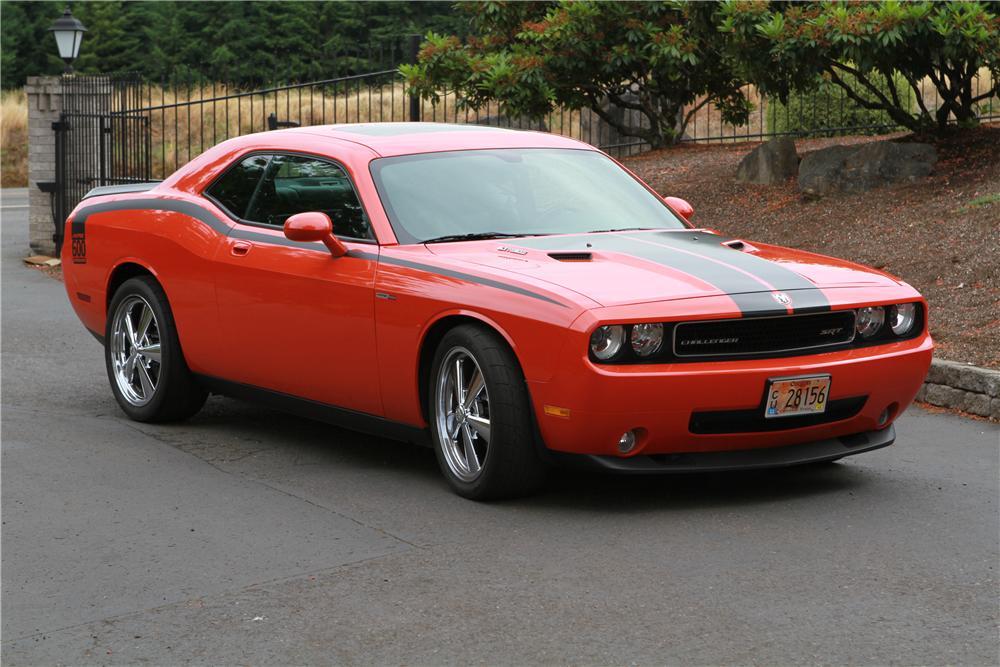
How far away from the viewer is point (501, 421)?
589 cm

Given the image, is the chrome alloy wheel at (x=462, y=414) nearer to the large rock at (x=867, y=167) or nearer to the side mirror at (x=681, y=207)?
the side mirror at (x=681, y=207)

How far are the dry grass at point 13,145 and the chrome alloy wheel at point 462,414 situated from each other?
118 ft

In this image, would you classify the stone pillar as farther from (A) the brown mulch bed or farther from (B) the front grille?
(B) the front grille

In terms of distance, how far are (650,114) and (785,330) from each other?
13.6 metres

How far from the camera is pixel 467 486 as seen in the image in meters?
6.17

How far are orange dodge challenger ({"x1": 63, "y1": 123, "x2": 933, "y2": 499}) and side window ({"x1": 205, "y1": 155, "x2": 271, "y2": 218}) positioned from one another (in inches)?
0.6

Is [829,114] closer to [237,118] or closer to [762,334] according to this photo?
[762,334]

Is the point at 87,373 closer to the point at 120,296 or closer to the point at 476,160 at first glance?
the point at 120,296

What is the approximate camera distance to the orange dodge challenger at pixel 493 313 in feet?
18.9

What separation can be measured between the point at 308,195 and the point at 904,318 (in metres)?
2.92

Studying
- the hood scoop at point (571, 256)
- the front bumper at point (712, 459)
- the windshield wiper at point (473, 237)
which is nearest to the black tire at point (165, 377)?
the windshield wiper at point (473, 237)

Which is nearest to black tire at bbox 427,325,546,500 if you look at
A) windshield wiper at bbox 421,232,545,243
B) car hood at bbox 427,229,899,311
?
car hood at bbox 427,229,899,311

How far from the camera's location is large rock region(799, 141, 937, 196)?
1392cm

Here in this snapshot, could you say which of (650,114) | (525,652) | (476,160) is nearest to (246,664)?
(525,652)
